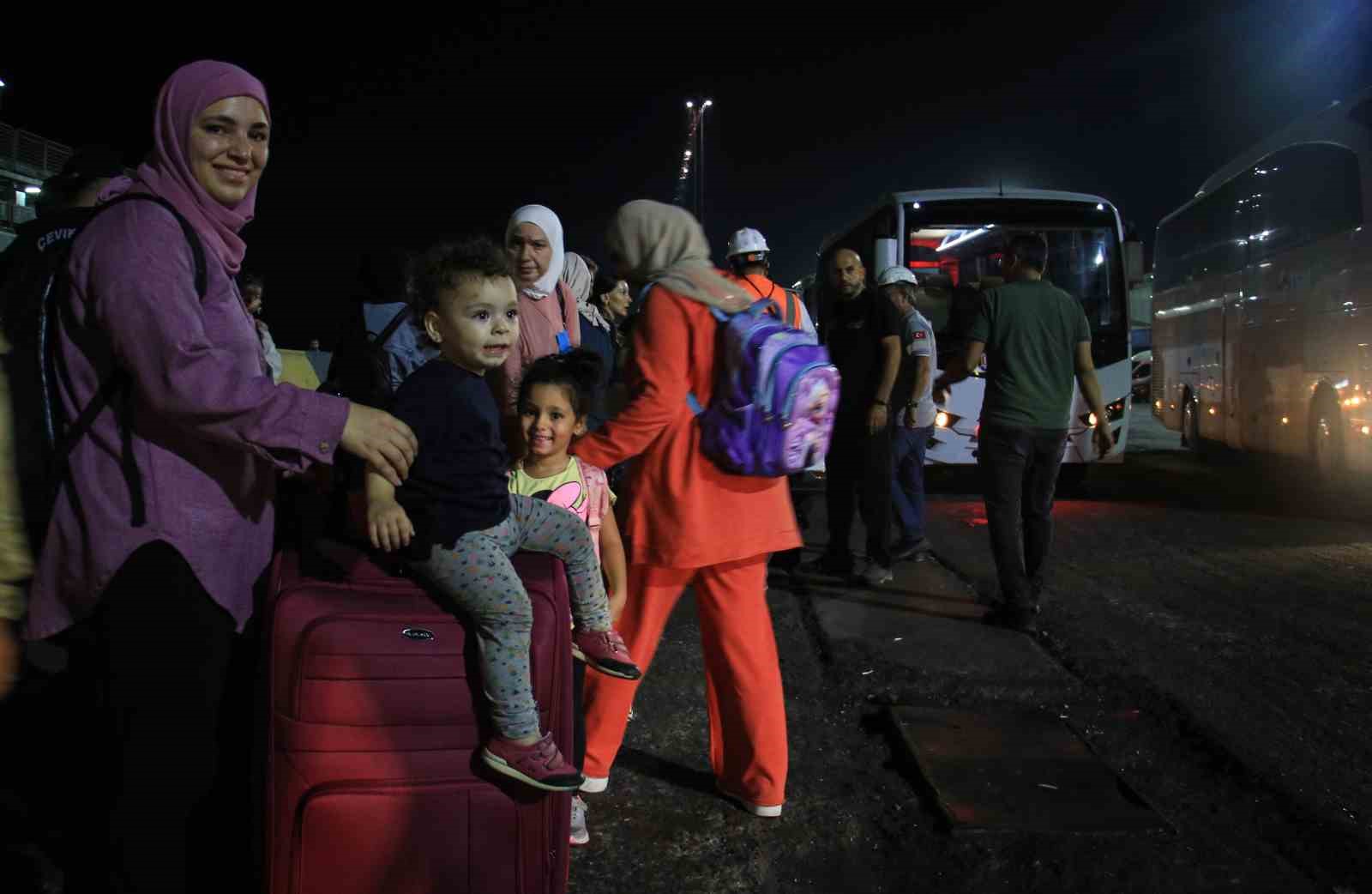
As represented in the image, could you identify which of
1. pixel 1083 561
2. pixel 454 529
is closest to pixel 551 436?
pixel 454 529

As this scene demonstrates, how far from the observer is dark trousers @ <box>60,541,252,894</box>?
6.49ft

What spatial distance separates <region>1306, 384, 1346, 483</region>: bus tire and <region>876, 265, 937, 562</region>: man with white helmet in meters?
5.88

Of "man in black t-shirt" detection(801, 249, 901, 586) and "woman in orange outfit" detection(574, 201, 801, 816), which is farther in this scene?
"man in black t-shirt" detection(801, 249, 901, 586)

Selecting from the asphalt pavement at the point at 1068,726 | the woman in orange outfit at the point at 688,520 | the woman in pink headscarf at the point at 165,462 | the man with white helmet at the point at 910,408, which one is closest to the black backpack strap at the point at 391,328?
the woman in orange outfit at the point at 688,520

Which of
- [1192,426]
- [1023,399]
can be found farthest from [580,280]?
[1192,426]

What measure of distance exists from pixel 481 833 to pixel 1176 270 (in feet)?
52.7

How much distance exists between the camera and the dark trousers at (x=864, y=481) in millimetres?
6523

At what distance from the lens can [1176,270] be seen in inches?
624

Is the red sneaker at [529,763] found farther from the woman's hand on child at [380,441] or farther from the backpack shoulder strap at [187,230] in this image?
the backpack shoulder strap at [187,230]

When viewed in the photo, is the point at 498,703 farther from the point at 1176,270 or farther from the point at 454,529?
the point at 1176,270

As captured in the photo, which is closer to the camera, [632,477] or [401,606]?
[401,606]

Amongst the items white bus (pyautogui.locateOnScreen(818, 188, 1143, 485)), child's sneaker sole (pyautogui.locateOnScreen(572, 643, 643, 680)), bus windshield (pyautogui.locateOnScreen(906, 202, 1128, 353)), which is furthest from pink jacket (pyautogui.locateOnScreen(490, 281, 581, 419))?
bus windshield (pyautogui.locateOnScreen(906, 202, 1128, 353))

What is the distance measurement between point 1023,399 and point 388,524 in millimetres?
3892

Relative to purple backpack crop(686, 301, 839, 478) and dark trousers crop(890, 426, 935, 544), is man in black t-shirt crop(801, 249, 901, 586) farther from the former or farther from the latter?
purple backpack crop(686, 301, 839, 478)
